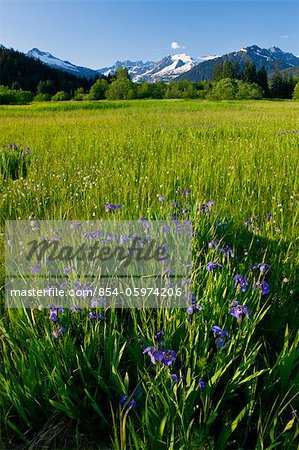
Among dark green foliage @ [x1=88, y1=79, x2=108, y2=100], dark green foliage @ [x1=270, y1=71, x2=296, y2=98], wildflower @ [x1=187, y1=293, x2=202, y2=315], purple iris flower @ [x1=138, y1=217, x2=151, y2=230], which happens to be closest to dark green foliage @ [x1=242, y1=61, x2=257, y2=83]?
dark green foliage @ [x1=270, y1=71, x2=296, y2=98]

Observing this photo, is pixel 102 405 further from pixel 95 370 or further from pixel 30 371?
pixel 30 371

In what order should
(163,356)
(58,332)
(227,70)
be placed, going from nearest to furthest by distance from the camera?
(163,356), (58,332), (227,70)

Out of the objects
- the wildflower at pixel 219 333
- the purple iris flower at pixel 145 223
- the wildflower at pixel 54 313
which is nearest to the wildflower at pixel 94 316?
the wildflower at pixel 54 313

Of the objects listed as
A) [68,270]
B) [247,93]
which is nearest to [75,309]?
[68,270]

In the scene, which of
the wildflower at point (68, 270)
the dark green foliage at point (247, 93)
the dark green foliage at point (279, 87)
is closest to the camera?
the wildflower at point (68, 270)

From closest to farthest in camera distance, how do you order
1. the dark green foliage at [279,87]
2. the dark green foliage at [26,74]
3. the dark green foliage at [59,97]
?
the dark green foliage at [59,97], the dark green foliage at [279,87], the dark green foliage at [26,74]

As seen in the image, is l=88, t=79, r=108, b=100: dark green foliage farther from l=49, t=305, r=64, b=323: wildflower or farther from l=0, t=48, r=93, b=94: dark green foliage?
l=49, t=305, r=64, b=323: wildflower

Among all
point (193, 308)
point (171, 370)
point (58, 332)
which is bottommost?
point (171, 370)

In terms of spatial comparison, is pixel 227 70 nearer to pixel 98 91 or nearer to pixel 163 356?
pixel 98 91

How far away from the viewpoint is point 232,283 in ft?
6.54

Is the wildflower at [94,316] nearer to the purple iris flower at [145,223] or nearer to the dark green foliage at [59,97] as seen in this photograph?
the purple iris flower at [145,223]

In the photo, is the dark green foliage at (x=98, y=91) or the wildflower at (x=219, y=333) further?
the dark green foliage at (x=98, y=91)

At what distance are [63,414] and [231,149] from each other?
5396 millimetres

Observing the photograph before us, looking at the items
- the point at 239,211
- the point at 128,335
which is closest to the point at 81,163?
the point at 239,211
